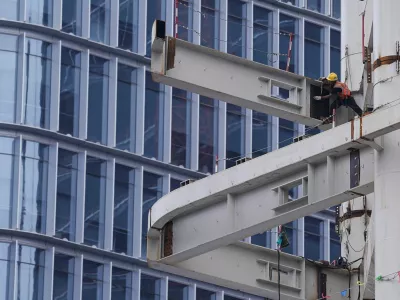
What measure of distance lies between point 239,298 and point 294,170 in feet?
142

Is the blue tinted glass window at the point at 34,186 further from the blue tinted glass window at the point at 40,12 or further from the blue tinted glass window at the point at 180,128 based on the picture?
the blue tinted glass window at the point at 180,128

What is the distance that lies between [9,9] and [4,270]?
8692 millimetres

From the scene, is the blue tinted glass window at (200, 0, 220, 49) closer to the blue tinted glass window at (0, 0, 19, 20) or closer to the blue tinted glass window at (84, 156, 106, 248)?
the blue tinted glass window at (84, 156, 106, 248)

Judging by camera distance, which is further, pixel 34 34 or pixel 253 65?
pixel 34 34

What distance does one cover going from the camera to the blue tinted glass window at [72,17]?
66938 millimetres

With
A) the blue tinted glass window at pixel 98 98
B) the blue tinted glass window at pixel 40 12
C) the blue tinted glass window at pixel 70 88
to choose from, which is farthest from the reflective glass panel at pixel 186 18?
the blue tinted glass window at pixel 40 12

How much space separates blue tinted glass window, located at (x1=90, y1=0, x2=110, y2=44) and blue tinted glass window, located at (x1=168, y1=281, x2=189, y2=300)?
27.9 feet

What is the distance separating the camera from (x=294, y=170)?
93.5 ft

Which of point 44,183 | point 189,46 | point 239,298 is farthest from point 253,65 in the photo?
point 239,298

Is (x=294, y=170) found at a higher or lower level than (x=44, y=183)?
lower

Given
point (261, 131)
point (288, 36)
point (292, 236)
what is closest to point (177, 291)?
point (292, 236)

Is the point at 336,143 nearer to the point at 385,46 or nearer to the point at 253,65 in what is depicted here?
the point at 385,46

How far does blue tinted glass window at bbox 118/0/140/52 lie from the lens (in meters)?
68.5

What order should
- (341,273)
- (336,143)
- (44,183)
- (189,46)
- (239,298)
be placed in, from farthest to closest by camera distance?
1. (239,298)
2. (44,183)
3. (341,273)
4. (189,46)
5. (336,143)
